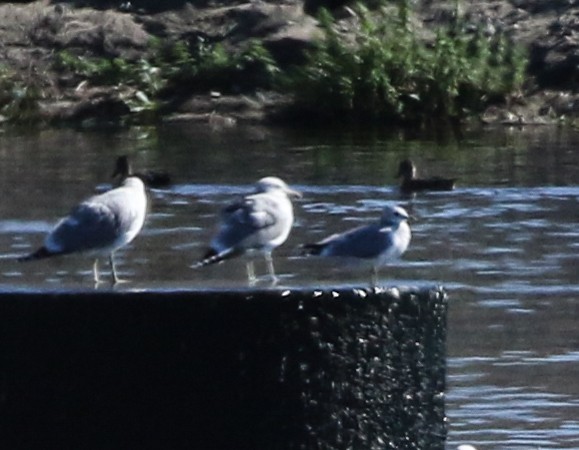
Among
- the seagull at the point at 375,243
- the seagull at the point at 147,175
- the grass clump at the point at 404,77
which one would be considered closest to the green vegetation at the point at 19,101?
the grass clump at the point at 404,77

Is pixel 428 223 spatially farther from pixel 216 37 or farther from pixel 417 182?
pixel 216 37

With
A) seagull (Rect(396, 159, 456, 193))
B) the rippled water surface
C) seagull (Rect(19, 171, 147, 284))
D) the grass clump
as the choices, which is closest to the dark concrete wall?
the rippled water surface

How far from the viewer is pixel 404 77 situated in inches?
953

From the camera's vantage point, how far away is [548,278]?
12867 millimetres

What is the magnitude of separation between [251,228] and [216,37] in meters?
18.0

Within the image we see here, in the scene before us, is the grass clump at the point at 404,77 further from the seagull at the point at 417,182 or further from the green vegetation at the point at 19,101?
the seagull at the point at 417,182

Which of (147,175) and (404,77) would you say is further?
(404,77)

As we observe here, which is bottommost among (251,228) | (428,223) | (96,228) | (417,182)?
(428,223)

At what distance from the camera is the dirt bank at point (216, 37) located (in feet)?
80.3

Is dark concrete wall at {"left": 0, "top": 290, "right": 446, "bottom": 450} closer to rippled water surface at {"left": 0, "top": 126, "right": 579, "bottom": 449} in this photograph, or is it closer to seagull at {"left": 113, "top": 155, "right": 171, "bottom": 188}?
rippled water surface at {"left": 0, "top": 126, "right": 579, "bottom": 449}

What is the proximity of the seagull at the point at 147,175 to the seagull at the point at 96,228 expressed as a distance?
8.04m

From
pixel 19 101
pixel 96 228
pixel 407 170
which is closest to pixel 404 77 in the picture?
pixel 19 101

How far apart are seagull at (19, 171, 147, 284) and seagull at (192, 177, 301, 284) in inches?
16.7

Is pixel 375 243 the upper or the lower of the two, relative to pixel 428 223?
upper
